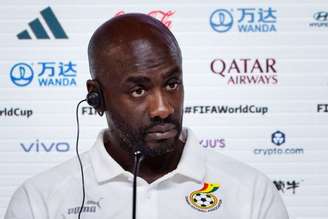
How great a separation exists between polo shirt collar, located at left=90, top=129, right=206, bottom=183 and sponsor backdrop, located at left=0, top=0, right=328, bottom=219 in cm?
102

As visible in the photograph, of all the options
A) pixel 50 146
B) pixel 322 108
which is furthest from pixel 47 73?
pixel 322 108

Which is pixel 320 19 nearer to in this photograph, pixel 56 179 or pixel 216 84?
pixel 216 84

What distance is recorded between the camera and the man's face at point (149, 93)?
1492 millimetres

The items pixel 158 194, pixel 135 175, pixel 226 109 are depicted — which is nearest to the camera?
pixel 135 175

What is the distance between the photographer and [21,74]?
271 centimetres

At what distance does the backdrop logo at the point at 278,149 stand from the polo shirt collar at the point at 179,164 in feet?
3.47

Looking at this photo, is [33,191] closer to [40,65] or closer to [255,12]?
[40,65]

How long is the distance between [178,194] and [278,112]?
121 centimetres

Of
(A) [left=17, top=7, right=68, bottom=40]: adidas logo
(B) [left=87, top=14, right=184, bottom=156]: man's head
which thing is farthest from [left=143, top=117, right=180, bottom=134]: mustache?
(A) [left=17, top=7, right=68, bottom=40]: adidas logo

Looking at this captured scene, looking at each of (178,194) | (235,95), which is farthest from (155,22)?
(235,95)

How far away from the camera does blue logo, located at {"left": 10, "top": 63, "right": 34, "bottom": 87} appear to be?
8.88 feet

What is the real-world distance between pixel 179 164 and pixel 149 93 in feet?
0.68

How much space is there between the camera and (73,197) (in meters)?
1.61

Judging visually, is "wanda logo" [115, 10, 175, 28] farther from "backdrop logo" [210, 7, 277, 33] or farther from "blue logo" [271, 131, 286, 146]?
"blue logo" [271, 131, 286, 146]
